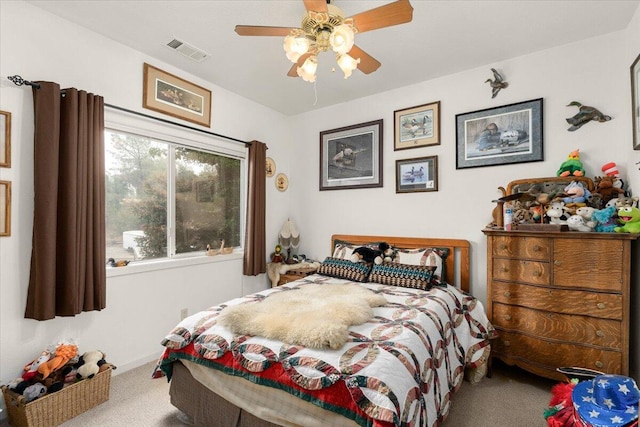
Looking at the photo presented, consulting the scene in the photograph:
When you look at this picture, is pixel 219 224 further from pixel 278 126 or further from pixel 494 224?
pixel 494 224

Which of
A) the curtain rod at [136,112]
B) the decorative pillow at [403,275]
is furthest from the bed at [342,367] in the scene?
the curtain rod at [136,112]

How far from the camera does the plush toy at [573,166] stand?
7.77ft

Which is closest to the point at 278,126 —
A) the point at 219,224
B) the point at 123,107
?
the point at 219,224

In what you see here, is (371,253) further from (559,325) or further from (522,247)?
(559,325)

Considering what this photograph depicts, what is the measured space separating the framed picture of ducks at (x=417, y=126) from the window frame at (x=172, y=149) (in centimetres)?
182

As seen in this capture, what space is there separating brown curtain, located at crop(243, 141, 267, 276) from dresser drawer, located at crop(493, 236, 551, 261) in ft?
8.02

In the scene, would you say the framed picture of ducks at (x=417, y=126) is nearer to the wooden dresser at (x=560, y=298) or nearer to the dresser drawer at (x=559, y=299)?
the wooden dresser at (x=560, y=298)

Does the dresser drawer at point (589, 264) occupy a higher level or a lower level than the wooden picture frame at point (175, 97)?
lower

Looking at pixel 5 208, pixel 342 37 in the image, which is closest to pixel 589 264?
pixel 342 37

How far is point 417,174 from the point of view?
3229 mm

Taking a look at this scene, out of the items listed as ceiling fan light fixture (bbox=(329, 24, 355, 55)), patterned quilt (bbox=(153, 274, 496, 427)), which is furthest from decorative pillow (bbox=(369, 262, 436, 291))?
ceiling fan light fixture (bbox=(329, 24, 355, 55))

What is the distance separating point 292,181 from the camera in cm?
427

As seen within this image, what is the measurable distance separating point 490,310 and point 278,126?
3242 millimetres

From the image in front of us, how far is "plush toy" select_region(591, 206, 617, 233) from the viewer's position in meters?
2.07
